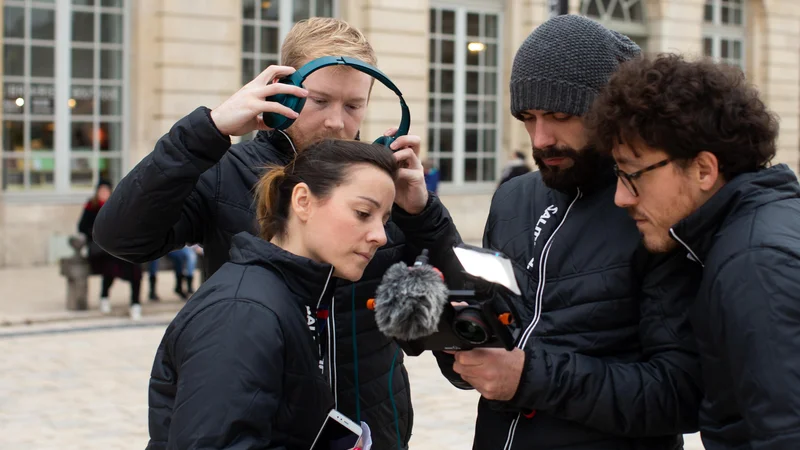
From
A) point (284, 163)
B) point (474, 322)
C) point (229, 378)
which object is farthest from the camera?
point (284, 163)

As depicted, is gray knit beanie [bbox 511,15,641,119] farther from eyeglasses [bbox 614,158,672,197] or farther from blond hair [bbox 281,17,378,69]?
blond hair [bbox 281,17,378,69]

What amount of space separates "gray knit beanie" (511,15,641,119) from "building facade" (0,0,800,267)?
456 inches

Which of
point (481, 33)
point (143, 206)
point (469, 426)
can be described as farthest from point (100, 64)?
point (143, 206)

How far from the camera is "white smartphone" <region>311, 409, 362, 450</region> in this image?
2.29 m

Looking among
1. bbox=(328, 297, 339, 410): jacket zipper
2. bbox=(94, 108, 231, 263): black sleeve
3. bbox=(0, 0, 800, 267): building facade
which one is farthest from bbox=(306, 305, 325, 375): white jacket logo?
bbox=(0, 0, 800, 267): building facade

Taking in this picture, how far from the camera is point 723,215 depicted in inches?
83.4

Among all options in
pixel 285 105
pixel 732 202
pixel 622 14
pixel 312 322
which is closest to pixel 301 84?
pixel 285 105

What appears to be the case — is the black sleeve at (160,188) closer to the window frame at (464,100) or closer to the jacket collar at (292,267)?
the jacket collar at (292,267)

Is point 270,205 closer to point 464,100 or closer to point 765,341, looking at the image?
point 765,341

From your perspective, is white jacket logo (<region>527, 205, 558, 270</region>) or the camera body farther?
white jacket logo (<region>527, 205, 558, 270</region>)

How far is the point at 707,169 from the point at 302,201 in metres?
0.91

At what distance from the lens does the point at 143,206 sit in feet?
8.29

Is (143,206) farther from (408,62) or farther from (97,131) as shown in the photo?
(408,62)

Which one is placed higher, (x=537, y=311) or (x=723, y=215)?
(x=723, y=215)
